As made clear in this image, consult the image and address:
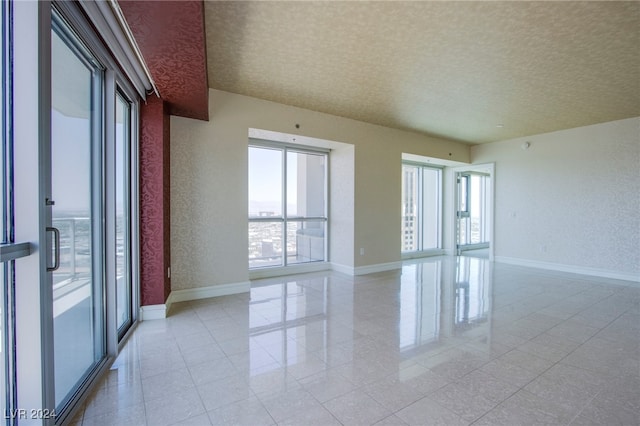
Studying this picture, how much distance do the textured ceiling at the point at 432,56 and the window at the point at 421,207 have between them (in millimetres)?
2906

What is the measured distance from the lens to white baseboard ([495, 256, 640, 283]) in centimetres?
519

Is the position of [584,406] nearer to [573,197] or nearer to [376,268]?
[376,268]

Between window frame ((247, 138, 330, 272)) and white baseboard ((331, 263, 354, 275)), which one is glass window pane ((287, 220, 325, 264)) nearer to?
window frame ((247, 138, 330, 272))

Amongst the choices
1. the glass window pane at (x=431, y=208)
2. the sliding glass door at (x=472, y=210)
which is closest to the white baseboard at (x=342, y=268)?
the glass window pane at (x=431, y=208)

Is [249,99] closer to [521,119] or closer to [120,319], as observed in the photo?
[120,319]

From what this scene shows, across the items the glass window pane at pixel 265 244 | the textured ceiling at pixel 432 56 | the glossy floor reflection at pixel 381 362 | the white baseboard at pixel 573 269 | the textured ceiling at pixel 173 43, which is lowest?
the glossy floor reflection at pixel 381 362

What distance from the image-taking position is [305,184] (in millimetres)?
5855

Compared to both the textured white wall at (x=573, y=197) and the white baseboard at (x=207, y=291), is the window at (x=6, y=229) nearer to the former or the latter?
the white baseboard at (x=207, y=291)

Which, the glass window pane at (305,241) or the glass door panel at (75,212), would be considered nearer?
the glass door panel at (75,212)

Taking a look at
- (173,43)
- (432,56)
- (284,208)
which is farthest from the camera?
(284,208)

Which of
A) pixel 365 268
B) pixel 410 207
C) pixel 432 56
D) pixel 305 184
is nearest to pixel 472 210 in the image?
pixel 410 207

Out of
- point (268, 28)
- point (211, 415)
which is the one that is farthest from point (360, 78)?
point (211, 415)

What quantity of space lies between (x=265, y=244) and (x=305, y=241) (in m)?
0.85

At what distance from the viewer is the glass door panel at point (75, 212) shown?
5.66 ft
